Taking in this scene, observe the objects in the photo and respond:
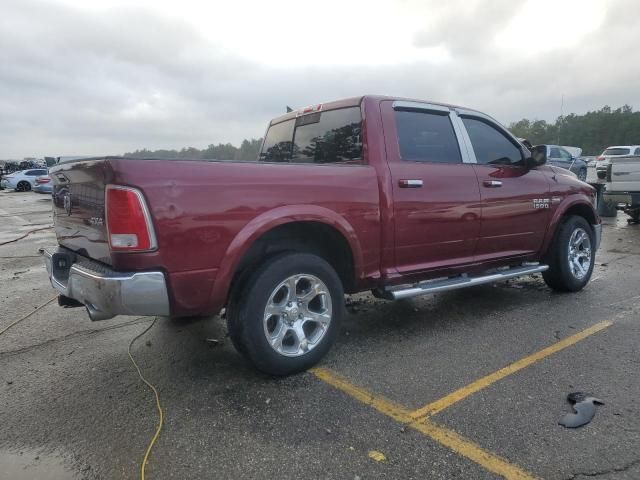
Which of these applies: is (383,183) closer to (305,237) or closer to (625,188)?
(305,237)

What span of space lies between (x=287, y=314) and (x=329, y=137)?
1604 mm

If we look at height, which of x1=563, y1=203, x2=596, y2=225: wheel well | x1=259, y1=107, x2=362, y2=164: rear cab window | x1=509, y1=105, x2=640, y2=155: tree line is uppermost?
x1=509, y1=105, x2=640, y2=155: tree line

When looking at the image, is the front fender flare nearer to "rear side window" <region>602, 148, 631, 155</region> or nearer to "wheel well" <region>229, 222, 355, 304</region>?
"wheel well" <region>229, 222, 355, 304</region>

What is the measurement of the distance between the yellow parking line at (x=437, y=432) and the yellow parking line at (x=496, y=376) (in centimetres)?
8

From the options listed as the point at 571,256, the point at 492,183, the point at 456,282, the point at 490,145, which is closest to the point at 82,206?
the point at 456,282

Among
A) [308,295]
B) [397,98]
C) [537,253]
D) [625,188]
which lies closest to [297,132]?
[397,98]

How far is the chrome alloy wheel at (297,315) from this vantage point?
3170 mm

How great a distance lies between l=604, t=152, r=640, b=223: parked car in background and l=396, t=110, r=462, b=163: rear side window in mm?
7646

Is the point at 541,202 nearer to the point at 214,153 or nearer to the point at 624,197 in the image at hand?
the point at 214,153

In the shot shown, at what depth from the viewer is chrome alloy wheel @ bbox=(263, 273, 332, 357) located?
317cm

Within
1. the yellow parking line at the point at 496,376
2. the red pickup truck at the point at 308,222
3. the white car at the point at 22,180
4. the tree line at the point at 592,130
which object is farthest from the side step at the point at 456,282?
the tree line at the point at 592,130

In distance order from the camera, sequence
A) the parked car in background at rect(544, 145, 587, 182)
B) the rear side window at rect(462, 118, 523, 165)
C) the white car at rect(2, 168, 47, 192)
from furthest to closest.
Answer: the white car at rect(2, 168, 47, 192)
the parked car in background at rect(544, 145, 587, 182)
the rear side window at rect(462, 118, 523, 165)

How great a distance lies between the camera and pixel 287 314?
10.6 feet

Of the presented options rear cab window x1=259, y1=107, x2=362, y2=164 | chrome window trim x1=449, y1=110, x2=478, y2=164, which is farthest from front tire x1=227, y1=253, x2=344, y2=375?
chrome window trim x1=449, y1=110, x2=478, y2=164
